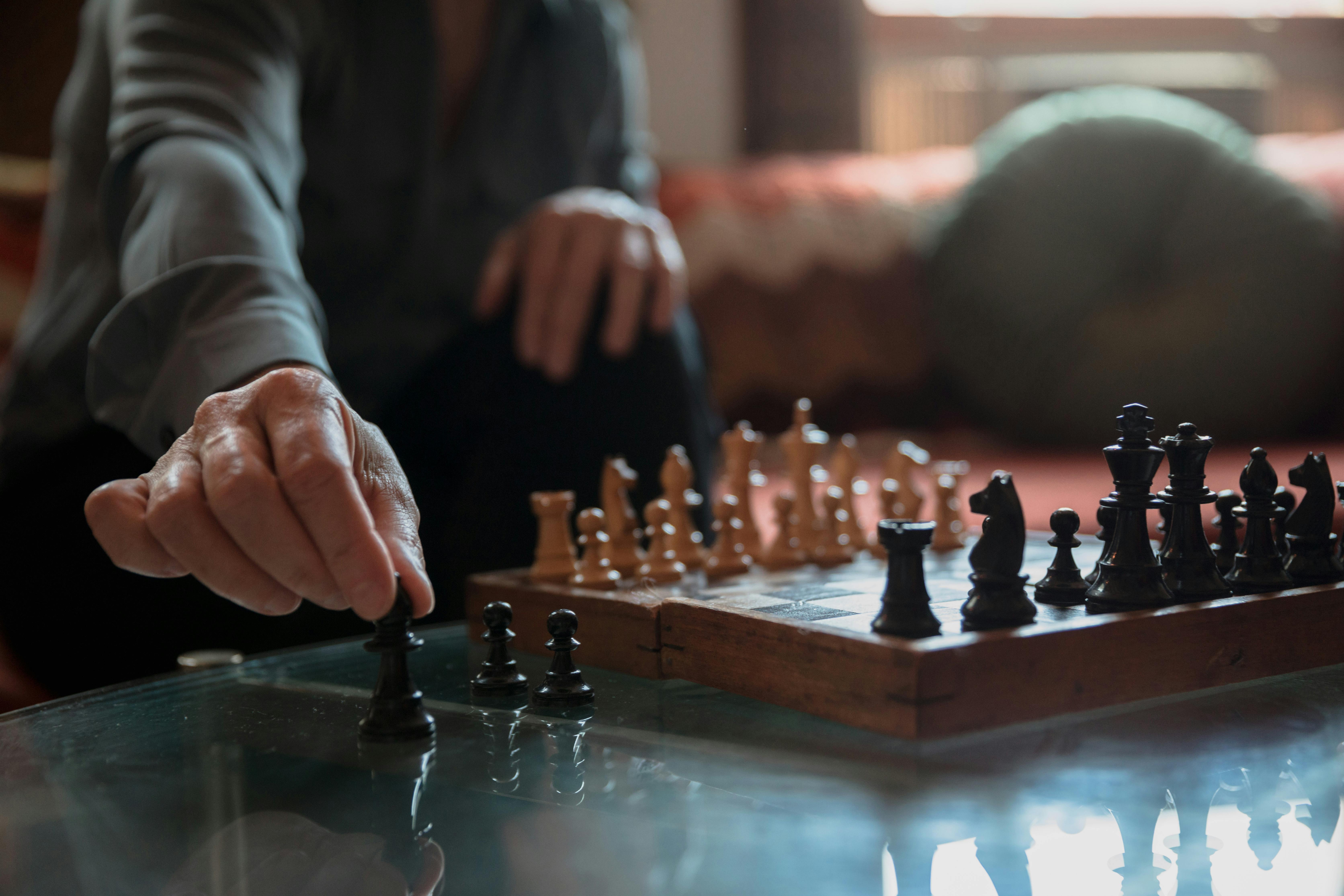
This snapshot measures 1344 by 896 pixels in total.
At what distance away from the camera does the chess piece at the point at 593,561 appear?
3.28 feet

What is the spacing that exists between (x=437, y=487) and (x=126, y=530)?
0.99 meters

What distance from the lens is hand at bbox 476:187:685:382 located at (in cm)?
158

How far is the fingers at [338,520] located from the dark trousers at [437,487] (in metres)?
0.74

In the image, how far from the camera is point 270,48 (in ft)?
4.47

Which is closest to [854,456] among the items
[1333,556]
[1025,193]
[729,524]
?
[729,524]

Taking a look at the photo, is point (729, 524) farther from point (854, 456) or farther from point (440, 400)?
point (440, 400)

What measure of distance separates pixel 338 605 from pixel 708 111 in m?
2.90

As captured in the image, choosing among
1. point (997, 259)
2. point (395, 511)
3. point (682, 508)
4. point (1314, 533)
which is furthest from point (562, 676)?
point (997, 259)

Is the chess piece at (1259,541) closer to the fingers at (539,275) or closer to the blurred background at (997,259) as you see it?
the fingers at (539,275)

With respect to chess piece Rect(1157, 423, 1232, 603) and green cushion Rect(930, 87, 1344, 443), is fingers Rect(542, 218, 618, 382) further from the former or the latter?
green cushion Rect(930, 87, 1344, 443)

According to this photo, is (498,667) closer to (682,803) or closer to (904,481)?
(682,803)

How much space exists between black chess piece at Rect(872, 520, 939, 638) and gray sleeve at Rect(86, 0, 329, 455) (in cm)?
51

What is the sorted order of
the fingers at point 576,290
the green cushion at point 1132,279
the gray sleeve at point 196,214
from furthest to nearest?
the green cushion at point 1132,279 < the fingers at point 576,290 < the gray sleeve at point 196,214

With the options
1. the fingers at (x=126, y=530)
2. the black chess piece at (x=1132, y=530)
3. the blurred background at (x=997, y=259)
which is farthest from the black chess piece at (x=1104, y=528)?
the blurred background at (x=997, y=259)
